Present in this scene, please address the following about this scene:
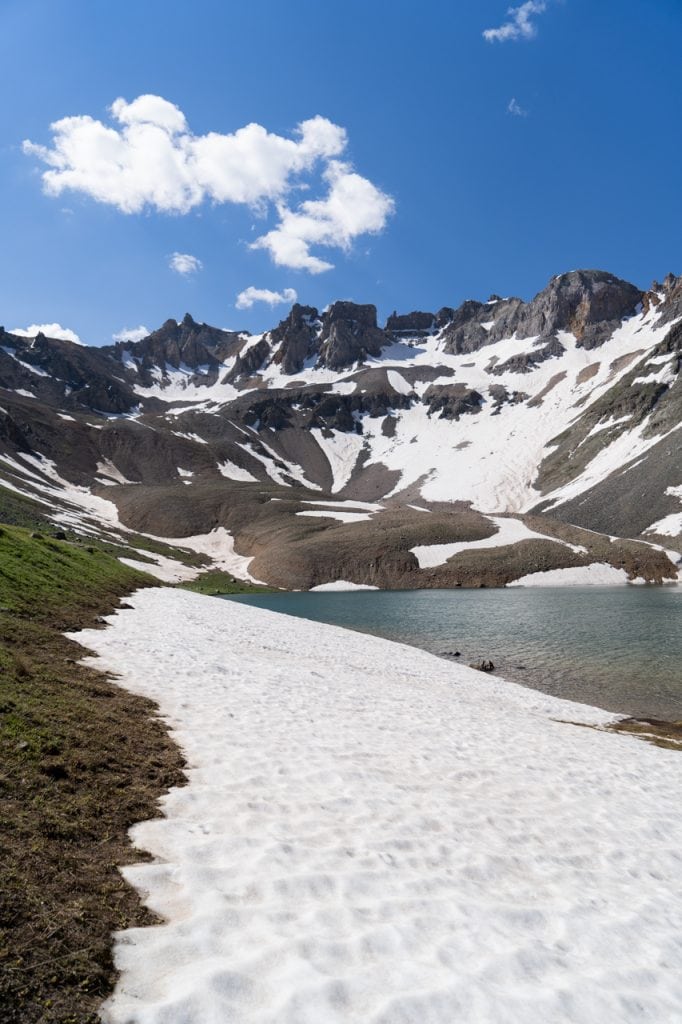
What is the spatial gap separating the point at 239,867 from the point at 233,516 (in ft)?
482

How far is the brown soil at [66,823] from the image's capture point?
184 inches

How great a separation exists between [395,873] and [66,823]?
457 cm

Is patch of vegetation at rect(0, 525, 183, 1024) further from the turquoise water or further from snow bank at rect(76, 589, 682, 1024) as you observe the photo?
the turquoise water

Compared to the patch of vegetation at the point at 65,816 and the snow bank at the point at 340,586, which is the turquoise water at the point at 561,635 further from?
the snow bank at the point at 340,586

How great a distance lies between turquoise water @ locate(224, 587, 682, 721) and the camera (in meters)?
27.8

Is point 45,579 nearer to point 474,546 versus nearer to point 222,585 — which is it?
point 222,585

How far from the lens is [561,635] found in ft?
139

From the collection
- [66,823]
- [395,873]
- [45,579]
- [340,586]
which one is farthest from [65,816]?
[340,586]

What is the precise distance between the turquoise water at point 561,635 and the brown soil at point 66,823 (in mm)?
21932

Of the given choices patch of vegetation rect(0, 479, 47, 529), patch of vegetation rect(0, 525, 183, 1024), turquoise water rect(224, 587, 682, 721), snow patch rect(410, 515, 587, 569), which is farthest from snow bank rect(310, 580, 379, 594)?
patch of vegetation rect(0, 525, 183, 1024)

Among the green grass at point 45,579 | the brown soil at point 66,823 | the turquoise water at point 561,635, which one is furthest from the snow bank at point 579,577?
the brown soil at point 66,823

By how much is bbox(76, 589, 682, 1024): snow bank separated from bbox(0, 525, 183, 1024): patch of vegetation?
0.34m

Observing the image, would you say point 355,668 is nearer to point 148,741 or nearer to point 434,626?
point 148,741

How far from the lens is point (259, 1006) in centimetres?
473
